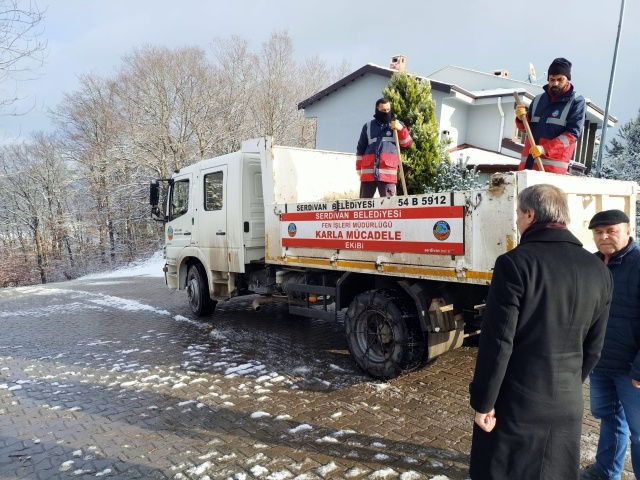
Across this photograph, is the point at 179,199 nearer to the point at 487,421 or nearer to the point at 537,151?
the point at 537,151

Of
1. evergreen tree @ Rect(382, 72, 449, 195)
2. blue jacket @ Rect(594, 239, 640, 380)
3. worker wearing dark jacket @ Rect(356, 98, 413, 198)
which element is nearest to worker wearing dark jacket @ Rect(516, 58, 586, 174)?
worker wearing dark jacket @ Rect(356, 98, 413, 198)

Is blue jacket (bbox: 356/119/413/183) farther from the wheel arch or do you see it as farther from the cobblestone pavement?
the wheel arch

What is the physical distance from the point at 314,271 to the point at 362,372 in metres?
1.38

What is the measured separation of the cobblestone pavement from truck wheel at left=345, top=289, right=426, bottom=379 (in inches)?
9.0

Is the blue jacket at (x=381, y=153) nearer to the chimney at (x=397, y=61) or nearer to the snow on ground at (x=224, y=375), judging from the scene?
the snow on ground at (x=224, y=375)

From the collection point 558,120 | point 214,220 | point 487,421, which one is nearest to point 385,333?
point 487,421

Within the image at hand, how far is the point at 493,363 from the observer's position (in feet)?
6.36

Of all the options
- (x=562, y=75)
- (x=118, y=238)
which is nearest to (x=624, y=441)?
(x=562, y=75)

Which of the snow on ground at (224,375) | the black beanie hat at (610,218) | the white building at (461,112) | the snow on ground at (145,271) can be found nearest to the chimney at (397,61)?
the white building at (461,112)

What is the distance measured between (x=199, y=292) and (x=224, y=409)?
3.82 metres

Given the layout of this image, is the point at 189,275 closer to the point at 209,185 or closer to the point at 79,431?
the point at 209,185

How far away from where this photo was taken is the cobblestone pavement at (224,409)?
10.7 feet

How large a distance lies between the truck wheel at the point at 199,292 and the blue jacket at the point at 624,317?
622 centimetres

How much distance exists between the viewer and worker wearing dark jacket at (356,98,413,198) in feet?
19.6
